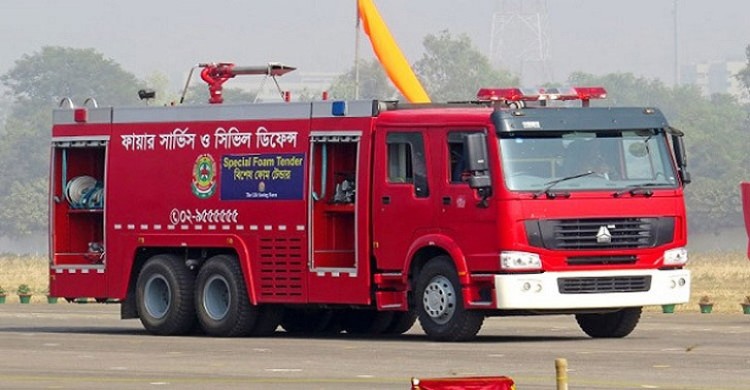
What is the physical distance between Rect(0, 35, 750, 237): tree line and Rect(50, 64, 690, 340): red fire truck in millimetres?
80494

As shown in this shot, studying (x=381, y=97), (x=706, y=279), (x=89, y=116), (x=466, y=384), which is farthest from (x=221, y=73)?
(x=381, y=97)

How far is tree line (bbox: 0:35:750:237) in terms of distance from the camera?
5247 inches

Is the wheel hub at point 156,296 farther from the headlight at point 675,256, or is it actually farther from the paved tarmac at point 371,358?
the headlight at point 675,256

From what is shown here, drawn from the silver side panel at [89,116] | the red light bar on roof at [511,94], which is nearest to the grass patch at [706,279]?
the red light bar on roof at [511,94]

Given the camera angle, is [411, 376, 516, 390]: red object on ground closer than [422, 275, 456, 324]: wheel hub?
Yes

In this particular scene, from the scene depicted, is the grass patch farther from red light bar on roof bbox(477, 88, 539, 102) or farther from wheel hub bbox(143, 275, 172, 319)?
wheel hub bbox(143, 275, 172, 319)

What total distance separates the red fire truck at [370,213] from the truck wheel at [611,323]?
3 centimetres

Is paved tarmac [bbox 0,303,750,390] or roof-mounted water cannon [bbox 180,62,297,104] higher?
roof-mounted water cannon [bbox 180,62,297,104]

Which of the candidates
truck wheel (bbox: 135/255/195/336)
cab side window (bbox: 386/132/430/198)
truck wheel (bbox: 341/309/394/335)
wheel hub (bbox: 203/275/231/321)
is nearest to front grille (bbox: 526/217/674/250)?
cab side window (bbox: 386/132/430/198)

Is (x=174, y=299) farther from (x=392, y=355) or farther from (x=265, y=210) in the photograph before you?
(x=392, y=355)

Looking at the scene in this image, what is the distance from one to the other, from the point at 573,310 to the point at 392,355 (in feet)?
9.60

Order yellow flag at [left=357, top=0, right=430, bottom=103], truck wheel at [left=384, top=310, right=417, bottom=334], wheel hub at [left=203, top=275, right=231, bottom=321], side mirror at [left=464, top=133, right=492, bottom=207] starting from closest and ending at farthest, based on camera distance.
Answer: side mirror at [left=464, top=133, right=492, bottom=207], wheel hub at [left=203, top=275, right=231, bottom=321], truck wheel at [left=384, top=310, right=417, bottom=334], yellow flag at [left=357, top=0, right=430, bottom=103]

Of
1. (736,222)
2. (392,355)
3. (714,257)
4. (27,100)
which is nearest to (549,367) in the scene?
(392,355)

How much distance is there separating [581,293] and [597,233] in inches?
28.9
